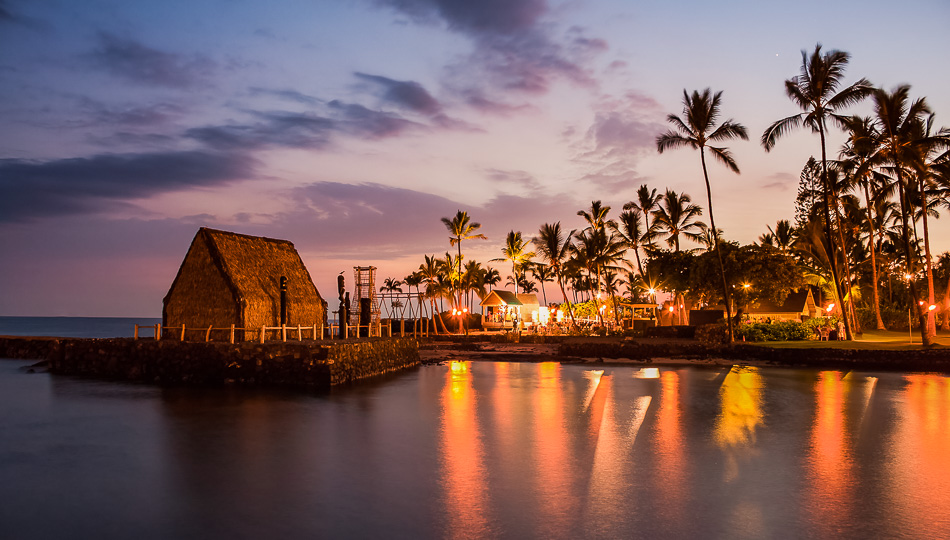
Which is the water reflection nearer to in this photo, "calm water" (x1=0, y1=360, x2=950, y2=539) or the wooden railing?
"calm water" (x1=0, y1=360, x2=950, y2=539)

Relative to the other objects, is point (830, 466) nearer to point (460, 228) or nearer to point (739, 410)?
point (739, 410)

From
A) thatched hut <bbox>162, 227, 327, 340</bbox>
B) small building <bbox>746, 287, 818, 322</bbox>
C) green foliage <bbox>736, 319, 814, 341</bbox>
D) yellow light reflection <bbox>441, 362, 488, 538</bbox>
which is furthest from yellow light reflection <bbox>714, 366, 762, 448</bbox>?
small building <bbox>746, 287, 818, 322</bbox>

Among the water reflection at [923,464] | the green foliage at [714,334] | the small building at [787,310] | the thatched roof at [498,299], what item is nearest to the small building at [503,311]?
the thatched roof at [498,299]

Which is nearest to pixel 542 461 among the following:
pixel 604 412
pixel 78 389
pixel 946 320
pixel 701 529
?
pixel 701 529

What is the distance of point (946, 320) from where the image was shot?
43688 mm

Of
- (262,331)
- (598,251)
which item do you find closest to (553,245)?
(598,251)

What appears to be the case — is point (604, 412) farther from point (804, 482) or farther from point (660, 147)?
point (660, 147)

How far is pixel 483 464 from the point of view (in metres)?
10.9

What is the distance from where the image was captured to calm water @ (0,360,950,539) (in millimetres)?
8023

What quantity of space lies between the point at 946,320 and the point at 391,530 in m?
48.2

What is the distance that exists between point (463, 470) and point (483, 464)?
0.44 m

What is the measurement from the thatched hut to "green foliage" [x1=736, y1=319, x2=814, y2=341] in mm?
→ 23660

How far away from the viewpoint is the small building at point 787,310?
50.1 m

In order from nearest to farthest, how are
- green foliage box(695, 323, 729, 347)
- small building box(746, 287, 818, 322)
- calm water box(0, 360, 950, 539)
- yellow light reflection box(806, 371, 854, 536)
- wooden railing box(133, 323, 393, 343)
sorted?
calm water box(0, 360, 950, 539) < yellow light reflection box(806, 371, 854, 536) < wooden railing box(133, 323, 393, 343) < green foliage box(695, 323, 729, 347) < small building box(746, 287, 818, 322)
